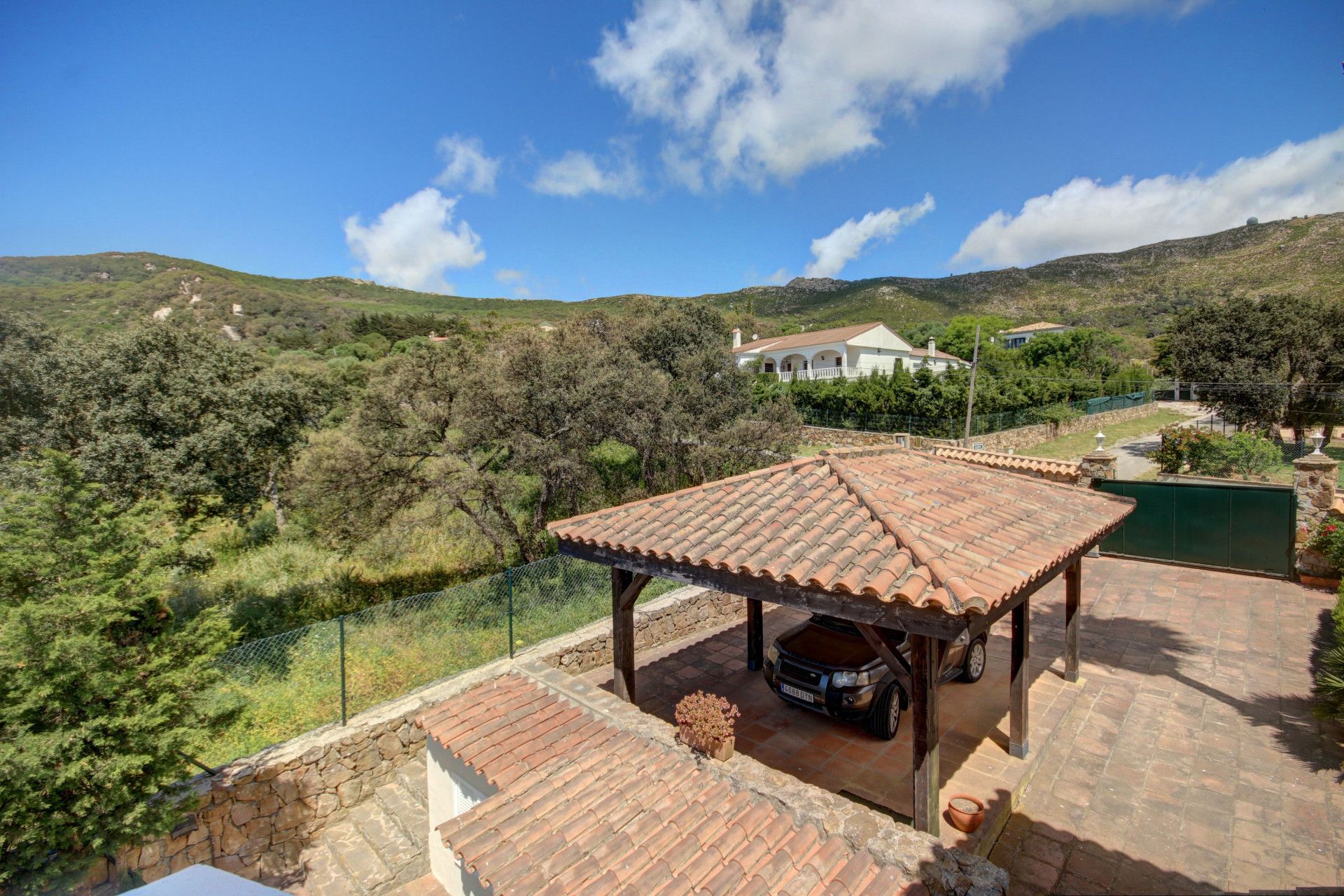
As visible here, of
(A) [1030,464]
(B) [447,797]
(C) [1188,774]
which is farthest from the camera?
(A) [1030,464]

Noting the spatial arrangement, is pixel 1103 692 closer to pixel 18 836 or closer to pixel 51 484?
pixel 18 836

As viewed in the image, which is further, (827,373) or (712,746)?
(827,373)

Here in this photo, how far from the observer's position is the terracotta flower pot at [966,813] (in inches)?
195

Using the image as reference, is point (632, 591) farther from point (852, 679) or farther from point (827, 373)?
point (827, 373)

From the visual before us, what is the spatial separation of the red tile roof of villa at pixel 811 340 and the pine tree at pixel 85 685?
39094mm

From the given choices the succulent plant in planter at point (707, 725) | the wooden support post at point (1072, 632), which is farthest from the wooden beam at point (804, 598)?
the wooden support post at point (1072, 632)

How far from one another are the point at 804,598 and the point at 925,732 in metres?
1.39

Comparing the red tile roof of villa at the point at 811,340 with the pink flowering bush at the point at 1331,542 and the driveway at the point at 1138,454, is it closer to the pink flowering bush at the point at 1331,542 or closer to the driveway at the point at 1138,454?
the driveway at the point at 1138,454

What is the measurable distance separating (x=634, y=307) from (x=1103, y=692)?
33586 millimetres

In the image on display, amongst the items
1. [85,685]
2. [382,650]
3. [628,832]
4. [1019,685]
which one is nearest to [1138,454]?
[1019,685]

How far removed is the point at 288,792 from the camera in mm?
6602

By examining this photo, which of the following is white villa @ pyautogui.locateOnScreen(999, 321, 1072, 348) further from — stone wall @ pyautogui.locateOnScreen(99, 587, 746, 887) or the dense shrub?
stone wall @ pyautogui.locateOnScreen(99, 587, 746, 887)

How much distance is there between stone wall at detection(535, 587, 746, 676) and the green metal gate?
33.2 feet

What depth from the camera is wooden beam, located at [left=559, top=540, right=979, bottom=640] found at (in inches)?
152
